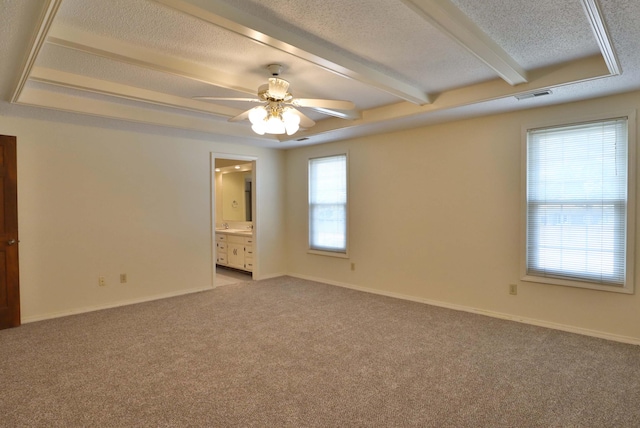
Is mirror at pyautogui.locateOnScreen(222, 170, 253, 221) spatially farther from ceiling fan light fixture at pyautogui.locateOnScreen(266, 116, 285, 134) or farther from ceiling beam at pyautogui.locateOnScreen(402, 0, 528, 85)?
ceiling beam at pyautogui.locateOnScreen(402, 0, 528, 85)

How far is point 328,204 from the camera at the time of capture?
5.87 m

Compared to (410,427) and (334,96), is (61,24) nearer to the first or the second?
(334,96)

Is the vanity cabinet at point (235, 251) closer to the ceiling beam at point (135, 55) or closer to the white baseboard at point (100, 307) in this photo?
the white baseboard at point (100, 307)

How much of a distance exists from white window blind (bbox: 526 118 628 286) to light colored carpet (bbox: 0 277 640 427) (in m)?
0.69

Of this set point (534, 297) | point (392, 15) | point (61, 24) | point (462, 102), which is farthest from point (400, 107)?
point (61, 24)

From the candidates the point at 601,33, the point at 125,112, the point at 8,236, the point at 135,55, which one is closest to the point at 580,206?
the point at 601,33

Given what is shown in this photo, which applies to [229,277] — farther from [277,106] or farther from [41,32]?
[41,32]

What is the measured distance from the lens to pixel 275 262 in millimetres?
6434

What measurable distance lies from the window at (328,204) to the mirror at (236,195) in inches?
89.0

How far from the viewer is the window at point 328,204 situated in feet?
18.6

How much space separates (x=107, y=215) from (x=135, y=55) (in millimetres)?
2596

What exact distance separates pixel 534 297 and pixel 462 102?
7.12ft

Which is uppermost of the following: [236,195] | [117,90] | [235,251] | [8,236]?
[117,90]

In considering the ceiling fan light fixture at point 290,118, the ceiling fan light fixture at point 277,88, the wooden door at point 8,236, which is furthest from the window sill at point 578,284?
the wooden door at point 8,236
